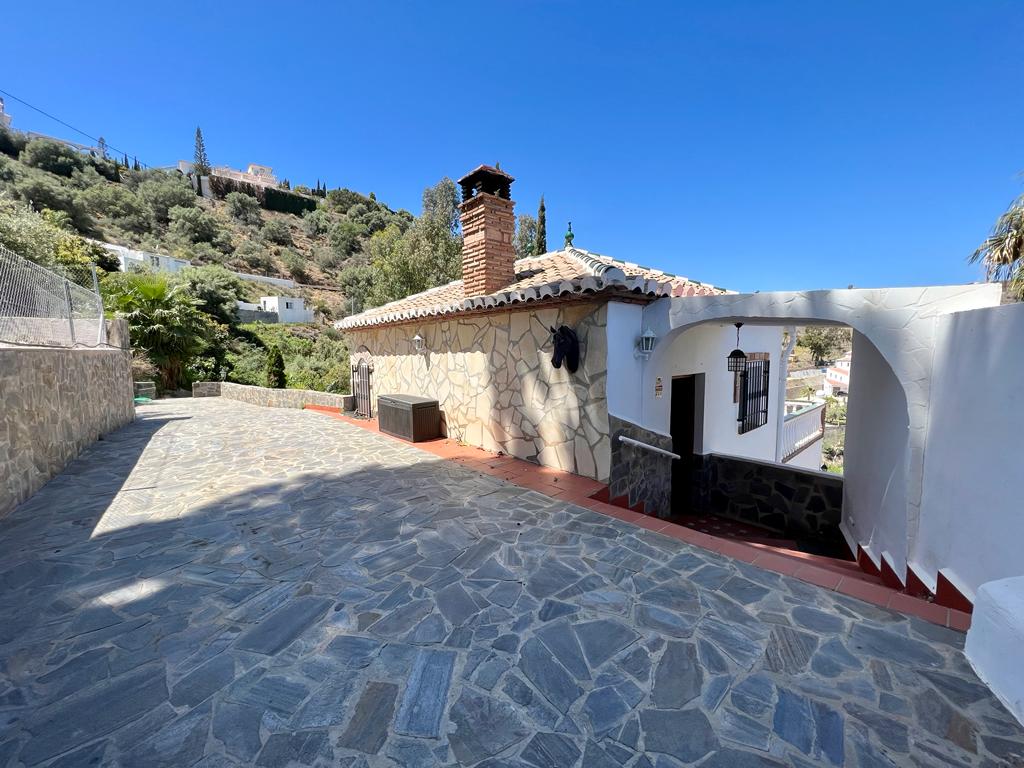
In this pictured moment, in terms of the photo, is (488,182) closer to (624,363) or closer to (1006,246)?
(624,363)

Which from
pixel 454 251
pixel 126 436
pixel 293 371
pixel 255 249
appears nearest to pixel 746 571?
pixel 126 436

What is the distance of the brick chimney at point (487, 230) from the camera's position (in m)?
7.75

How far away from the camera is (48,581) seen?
3557 mm

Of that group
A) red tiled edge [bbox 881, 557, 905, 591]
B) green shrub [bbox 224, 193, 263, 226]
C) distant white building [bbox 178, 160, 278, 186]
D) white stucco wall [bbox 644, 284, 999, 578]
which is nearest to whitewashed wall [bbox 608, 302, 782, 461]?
white stucco wall [bbox 644, 284, 999, 578]

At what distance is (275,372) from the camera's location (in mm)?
18938

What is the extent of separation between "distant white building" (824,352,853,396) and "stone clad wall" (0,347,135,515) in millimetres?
40576

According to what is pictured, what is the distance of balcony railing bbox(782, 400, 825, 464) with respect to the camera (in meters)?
12.1

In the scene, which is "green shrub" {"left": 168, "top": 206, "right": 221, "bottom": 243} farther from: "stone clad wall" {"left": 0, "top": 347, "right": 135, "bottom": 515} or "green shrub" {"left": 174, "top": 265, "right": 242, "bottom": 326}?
"stone clad wall" {"left": 0, "top": 347, "right": 135, "bottom": 515}

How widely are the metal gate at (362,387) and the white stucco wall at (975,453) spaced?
11.3 metres

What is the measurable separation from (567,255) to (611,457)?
485 cm

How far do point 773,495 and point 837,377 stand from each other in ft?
125

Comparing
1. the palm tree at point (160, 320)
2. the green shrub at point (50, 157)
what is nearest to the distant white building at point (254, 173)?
the green shrub at point (50, 157)

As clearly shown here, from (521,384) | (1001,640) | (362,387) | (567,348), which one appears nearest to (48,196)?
(362,387)

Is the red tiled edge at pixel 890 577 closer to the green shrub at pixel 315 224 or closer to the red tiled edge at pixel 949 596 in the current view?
the red tiled edge at pixel 949 596
